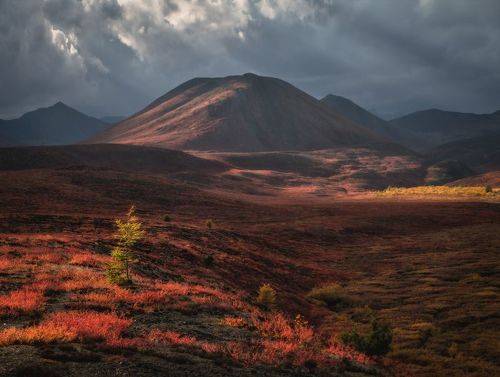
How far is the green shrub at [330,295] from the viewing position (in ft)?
103

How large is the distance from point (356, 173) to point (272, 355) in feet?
627

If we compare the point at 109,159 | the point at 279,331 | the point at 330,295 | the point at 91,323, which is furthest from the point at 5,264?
the point at 109,159

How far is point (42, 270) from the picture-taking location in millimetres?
22406

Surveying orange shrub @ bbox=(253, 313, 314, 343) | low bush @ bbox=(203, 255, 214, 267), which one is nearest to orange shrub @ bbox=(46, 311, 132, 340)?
orange shrub @ bbox=(253, 313, 314, 343)

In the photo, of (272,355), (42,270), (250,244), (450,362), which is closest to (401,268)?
(250,244)

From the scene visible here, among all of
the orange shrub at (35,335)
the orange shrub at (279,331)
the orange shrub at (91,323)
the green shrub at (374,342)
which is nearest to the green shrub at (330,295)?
the green shrub at (374,342)

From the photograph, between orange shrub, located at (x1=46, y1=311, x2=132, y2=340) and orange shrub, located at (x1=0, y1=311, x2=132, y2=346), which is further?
orange shrub, located at (x1=46, y1=311, x2=132, y2=340)

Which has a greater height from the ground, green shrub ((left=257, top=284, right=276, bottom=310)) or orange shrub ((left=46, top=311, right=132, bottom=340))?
orange shrub ((left=46, top=311, right=132, bottom=340))

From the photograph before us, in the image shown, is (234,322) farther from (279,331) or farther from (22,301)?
(22,301)

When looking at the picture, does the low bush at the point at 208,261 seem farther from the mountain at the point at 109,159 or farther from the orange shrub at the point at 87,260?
A: the mountain at the point at 109,159

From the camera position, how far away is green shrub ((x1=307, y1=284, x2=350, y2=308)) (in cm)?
3153

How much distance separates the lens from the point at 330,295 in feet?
108

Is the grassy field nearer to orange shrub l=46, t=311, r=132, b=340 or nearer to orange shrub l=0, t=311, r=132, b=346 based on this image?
orange shrub l=46, t=311, r=132, b=340

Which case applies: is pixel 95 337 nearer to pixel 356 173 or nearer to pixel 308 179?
pixel 308 179
